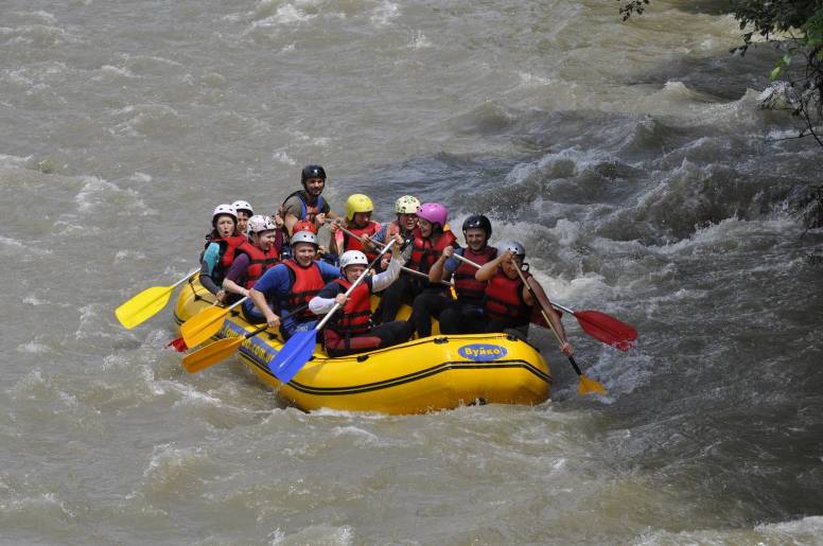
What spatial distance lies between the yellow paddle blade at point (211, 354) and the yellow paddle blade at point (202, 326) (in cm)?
37

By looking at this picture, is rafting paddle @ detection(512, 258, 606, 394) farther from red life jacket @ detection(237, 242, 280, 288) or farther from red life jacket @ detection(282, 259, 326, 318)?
red life jacket @ detection(237, 242, 280, 288)

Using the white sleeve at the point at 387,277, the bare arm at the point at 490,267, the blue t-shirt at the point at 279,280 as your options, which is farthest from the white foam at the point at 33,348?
the bare arm at the point at 490,267

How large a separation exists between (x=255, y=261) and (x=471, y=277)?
1844 millimetres

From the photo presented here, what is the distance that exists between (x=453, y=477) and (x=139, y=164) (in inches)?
346

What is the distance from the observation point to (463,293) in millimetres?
9188

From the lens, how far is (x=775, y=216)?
481 inches

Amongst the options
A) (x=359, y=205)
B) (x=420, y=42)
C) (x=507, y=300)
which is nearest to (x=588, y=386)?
(x=507, y=300)

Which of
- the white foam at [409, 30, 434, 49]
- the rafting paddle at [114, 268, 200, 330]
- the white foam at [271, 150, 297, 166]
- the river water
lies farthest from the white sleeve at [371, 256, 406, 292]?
the white foam at [409, 30, 434, 49]

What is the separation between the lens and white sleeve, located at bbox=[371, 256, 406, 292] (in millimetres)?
9133

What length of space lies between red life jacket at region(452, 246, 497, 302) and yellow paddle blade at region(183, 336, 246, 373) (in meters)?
1.64

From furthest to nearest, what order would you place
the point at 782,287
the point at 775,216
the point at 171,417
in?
the point at 775,216, the point at 782,287, the point at 171,417

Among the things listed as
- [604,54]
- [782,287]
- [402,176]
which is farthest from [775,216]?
[604,54]

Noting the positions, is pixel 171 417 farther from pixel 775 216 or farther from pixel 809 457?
pixel 775 216

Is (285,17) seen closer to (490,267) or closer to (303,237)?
(303,237)
